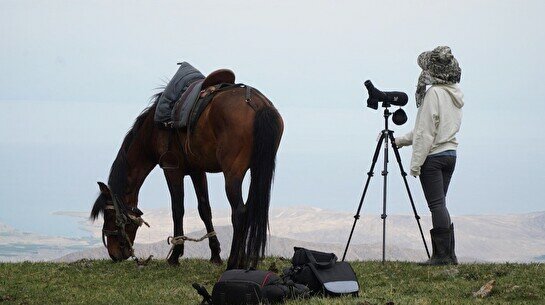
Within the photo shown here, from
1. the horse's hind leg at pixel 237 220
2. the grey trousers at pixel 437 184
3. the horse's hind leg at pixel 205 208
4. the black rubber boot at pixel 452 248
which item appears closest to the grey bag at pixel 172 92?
the horse's hind leg at pixel 205 208

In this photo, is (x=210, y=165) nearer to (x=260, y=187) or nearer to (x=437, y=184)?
(x=260, y=187)

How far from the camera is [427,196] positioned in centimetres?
1219

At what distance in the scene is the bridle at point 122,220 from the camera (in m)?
13.5

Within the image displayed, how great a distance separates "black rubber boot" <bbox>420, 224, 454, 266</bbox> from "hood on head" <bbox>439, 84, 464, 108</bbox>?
1.72 meters

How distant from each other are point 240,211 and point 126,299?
5.96 feet

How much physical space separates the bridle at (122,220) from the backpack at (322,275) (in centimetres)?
456

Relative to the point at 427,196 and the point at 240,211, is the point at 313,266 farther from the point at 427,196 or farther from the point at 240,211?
the point at 427,196

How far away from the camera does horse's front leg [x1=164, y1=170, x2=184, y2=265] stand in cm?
1292

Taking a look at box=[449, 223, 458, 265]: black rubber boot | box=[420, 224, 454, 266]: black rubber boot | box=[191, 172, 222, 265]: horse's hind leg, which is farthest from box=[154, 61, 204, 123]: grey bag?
box=[449, 223, 458, 265]: black rubber boot

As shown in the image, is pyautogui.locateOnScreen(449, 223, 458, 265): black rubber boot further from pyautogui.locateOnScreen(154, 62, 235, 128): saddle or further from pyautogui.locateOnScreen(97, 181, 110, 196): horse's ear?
pyautogui.locateOnScreen(97, 181, 110, 196): horse's ear

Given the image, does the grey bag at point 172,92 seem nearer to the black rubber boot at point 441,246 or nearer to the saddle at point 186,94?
the saddle at point 186,94

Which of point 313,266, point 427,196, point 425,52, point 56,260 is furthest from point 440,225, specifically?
point 56,260

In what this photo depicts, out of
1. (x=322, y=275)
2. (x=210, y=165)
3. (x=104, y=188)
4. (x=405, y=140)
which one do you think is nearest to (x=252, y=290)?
(x=322, y=275)

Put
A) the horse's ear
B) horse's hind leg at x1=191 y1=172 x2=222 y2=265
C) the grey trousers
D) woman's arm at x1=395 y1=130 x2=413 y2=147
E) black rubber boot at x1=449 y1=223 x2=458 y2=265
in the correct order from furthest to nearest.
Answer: the horse's ear < horse's hind leg at x1=191 y1=172 x2=222 y2=265 < woman's arm at x1=395 y1=130 x2=413 y2=147 < black rubber boot at x1=449 y1=223 x2=458 y2=265 < the grey trousers
